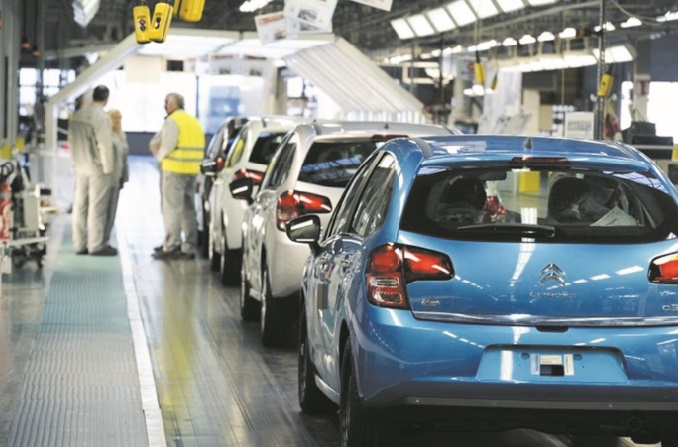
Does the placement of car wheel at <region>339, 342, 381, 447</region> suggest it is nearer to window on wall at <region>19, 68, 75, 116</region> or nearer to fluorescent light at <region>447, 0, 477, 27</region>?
fluorescent light at <region>447, 0, 477, 27</region>

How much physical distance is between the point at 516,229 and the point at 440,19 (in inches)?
1198

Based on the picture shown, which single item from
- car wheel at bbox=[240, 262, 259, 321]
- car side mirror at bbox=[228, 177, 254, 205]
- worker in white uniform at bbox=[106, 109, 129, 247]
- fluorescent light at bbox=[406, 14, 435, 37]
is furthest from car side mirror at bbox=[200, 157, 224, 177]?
fluorescent light at bbox=[406, 14, 435, 37]

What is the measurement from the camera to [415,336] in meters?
6.29

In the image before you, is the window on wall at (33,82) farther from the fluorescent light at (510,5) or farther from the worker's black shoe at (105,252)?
the worker's black shoe at (105,252)

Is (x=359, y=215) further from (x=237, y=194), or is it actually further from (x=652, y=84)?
(x=652, y=84)

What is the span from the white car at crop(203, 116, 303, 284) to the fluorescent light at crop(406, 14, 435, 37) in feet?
65.9

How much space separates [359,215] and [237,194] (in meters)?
6.34

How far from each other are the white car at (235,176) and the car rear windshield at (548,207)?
9.13 m

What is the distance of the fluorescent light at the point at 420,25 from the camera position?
3766 cm

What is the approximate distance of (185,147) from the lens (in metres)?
18.9

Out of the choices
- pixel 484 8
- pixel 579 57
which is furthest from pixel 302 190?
pixel 579 57

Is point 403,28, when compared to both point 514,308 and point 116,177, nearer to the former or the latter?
point 116,177

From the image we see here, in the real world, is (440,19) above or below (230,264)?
above

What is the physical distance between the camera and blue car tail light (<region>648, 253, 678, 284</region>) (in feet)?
21.0
